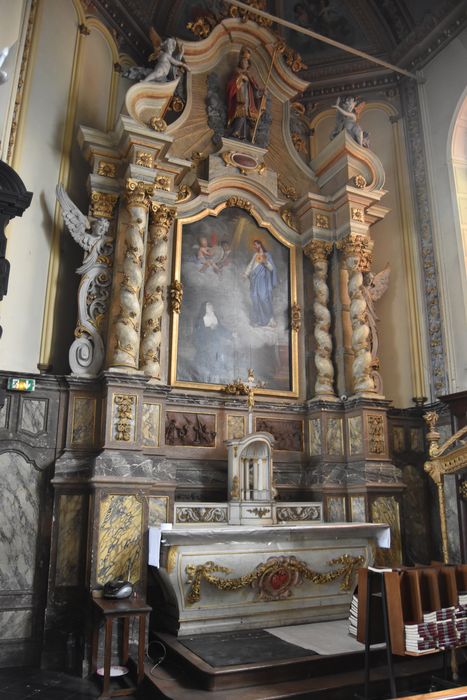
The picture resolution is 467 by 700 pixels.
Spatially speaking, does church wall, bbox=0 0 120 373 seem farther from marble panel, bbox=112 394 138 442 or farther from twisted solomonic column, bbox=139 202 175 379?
marble panel, bbox=112 394 138 442

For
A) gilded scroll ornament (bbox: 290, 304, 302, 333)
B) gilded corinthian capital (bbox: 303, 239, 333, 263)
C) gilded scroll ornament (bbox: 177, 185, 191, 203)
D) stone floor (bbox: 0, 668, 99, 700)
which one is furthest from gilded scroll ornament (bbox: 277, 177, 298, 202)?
stone floor (bbox: 0, 668, 99, 700)

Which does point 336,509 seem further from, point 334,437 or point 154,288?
point 154,288

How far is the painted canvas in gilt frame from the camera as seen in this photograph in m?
8.17

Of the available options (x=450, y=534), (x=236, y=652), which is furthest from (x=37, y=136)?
(x=450, y=534)

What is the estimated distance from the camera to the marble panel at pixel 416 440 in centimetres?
873

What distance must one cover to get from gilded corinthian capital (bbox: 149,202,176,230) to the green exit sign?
2723 mm

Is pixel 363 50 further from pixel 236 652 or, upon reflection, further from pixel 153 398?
pixel 236 652

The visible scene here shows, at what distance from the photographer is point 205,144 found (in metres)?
9.17

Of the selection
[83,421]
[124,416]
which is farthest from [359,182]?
[83,421]

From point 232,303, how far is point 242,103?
326cm

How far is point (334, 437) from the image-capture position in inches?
329

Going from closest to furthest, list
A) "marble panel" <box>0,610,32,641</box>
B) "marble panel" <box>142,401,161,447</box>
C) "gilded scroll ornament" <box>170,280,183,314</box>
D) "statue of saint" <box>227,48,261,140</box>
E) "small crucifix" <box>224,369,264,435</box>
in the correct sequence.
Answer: "marble panel" <box>0,610,32,641</box> < "marble panel" <box>142,401,161,447</box> < "small crucifix" <box>224,369,264,435</box> < "gilded scroll ornament" <box>170,280,183,314</box> < "statue of saint" <box>227,48,261,140</box>

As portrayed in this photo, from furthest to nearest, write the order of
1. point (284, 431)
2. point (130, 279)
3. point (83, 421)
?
1. point (284, 431)
2. point (130, 279)
3. point (83, 421)

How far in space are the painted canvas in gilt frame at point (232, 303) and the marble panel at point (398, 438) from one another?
1577mm
